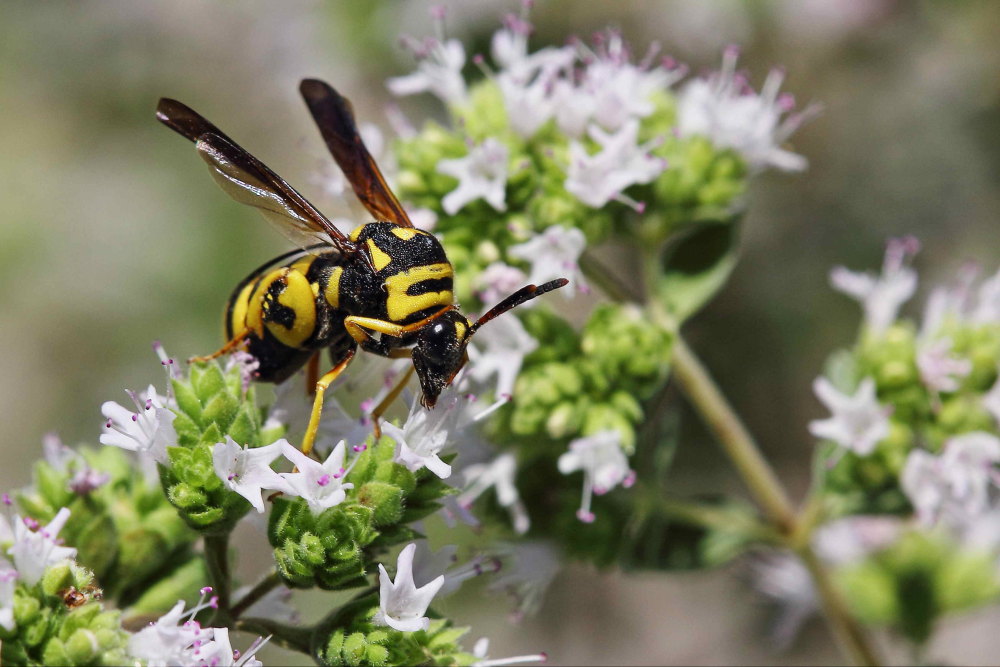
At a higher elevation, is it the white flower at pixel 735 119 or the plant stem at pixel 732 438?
the white flower at pixel 735 119

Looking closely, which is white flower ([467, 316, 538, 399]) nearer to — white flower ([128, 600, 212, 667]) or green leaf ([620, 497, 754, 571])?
green leaf ([620, 497, 754, 571])

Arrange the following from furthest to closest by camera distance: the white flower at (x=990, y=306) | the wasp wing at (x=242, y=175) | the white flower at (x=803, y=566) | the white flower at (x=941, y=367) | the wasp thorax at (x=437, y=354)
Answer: the white flower at (x=803, y=566), the white flower at (x=990, y=306), the white flower at (x=941, y=367), the wasp wing at (x=242, y=175), the wasp thorax at (x=437, y=354)

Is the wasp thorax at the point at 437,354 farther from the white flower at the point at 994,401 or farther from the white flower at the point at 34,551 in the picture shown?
the white flower at the point at 994,401

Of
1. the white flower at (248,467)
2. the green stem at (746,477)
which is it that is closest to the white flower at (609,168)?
the green stem at (746,477)

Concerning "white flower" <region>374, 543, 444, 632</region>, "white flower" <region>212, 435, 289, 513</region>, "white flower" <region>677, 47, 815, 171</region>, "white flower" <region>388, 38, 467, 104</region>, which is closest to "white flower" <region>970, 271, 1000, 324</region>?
"white flower" <region>677, 47, 815, 171</region>

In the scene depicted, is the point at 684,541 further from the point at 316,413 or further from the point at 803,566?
the point at 316,413

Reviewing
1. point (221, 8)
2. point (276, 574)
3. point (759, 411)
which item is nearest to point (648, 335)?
point (276, 574)

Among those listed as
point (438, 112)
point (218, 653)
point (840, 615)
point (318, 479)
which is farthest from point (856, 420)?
point (438, 112)

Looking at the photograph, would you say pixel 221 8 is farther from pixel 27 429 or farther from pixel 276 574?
pixel 276 574
